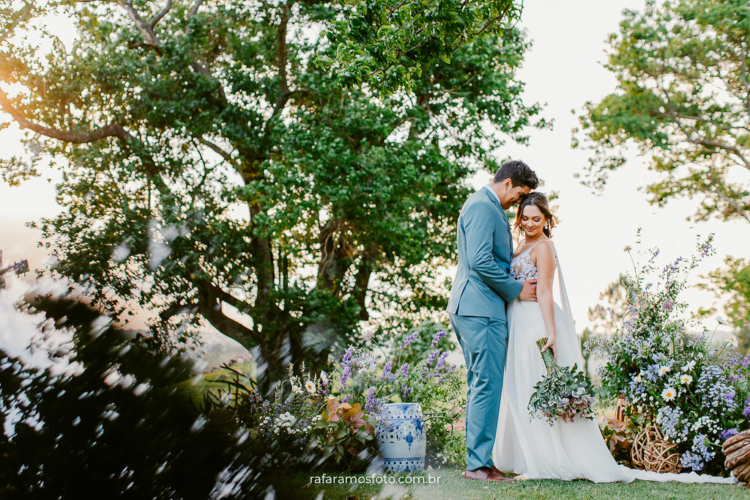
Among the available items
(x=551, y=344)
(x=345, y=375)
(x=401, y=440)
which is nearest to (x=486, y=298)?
(x=551, y=344)

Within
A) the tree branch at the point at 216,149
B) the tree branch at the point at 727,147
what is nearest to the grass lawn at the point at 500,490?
the tree branch at the point at 216,149

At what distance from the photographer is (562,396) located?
Answer: 3.45 metres

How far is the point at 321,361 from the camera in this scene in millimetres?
9445

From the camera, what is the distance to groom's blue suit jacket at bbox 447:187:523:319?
12.0 ft

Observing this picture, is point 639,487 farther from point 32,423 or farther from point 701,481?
point 32,423

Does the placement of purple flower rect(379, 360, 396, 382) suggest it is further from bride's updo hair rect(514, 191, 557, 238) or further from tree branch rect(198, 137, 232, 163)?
tree branch rect(198, 137, 232, 163)

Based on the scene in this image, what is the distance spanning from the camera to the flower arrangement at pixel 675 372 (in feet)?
13.6

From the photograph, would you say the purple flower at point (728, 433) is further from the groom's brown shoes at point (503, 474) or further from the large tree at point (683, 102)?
the large tree at point (683, 102)

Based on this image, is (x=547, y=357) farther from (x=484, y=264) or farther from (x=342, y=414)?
(x=342, y=414)

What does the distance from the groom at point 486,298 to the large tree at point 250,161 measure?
473 cm

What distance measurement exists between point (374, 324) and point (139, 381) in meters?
8.25

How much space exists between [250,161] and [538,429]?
8730 mm

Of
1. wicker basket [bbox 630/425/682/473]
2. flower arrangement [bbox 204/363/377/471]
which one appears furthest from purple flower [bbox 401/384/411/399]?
wicker basket [bbox 630/425/682/473]

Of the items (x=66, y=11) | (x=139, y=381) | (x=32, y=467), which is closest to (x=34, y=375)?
(x=32, y=467)
